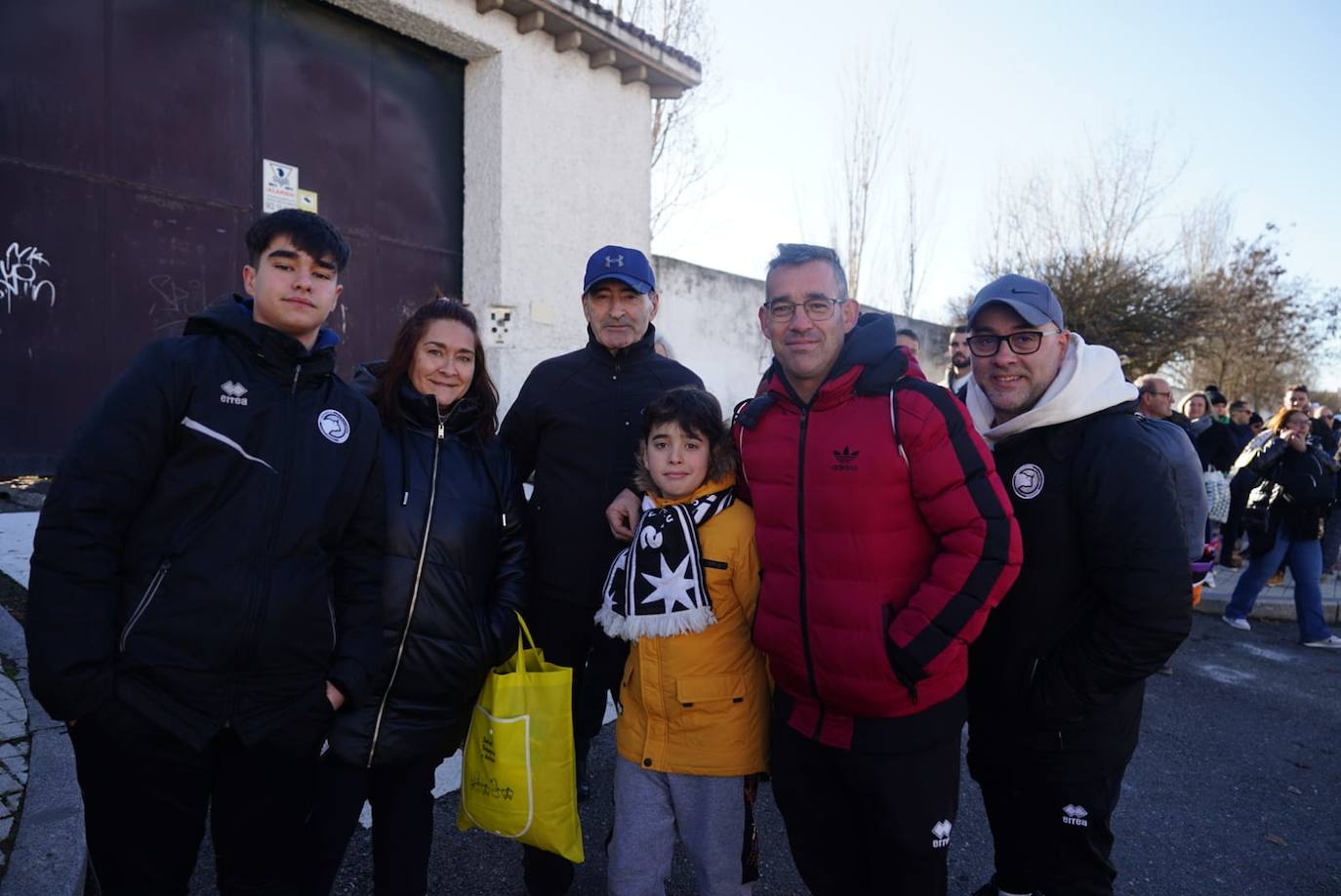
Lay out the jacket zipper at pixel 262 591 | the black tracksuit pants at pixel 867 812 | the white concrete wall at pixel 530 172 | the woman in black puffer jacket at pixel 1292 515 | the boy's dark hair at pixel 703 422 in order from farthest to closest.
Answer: the white concrete wall at pixel 530 172
the woman in black puffer jacket at pixel 1292 515
the boy's dark hair at pixel 703 422
the black tracksuit pants at pixel 867 812
the jacket zipper at pixel 262 591

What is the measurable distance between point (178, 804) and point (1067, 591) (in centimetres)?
222

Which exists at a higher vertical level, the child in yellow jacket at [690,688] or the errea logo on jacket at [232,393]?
the errea logo on jacket at [232,393]

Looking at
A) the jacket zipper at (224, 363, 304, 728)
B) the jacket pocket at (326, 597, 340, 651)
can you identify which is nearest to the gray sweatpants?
the jacket pocket at (326, 597, 340, 651)

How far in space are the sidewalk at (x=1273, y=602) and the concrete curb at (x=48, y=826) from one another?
8.33m

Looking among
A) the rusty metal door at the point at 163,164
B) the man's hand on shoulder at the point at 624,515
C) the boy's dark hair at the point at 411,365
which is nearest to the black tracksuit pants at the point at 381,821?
the man's hand on shoulder at the point at 624,515

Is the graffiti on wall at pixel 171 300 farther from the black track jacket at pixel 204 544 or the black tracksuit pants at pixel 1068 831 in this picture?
the black tracksuit pants at pixel 1068 831

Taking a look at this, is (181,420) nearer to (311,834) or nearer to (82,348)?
(311,834)

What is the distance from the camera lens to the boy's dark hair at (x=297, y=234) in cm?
194

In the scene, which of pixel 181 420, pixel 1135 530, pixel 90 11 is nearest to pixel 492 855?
pixel 181 420

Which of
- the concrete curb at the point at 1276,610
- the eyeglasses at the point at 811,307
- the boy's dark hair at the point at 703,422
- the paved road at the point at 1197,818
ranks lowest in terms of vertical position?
the paved road at the point at 1197,818

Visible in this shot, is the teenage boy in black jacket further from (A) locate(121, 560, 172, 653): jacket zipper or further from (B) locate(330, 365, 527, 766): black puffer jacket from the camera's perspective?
(B) locate(330, 365, 527, 766): black puffer jacket

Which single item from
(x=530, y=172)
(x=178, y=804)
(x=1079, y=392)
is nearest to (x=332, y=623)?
(x=178, y=804)

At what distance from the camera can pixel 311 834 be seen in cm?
212

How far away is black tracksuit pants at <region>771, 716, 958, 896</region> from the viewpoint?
80.2 inches
